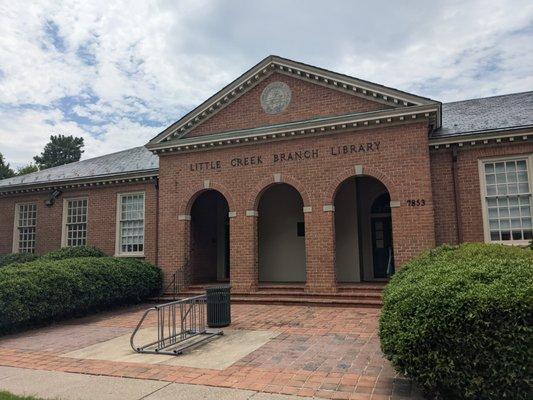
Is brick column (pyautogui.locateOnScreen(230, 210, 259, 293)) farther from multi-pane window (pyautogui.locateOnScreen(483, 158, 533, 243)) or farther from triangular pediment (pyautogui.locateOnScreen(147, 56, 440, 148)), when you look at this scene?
multi-pane window (pyautogui.locateOnScreen(483, 158, 533, 243))

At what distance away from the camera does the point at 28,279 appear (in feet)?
33.9

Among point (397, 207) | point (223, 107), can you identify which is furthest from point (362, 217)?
point (223, 107)

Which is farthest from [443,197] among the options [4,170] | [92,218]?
[4,170]

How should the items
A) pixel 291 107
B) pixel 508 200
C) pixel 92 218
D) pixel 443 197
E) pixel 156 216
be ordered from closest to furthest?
pixel 508 200, pixel 443 197, pixel 291 107, pixel 156 216, pixel 92 218

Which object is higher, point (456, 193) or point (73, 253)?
point (456, 193)

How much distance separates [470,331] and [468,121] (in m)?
10.5

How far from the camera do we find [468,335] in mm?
4691

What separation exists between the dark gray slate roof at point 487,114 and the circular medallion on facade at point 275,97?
4731 mm

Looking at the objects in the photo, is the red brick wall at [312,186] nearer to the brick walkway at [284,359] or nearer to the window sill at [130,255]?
the window sill at [130,255]

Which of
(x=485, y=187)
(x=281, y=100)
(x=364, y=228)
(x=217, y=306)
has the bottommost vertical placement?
(x=217, y=306)

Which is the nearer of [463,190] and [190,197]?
[463,190]

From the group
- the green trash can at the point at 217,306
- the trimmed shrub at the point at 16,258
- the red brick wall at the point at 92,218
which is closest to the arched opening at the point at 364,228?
the green trash can at the point at 217,306

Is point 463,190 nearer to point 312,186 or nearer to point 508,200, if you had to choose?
point 508,200

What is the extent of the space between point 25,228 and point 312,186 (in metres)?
13.8
